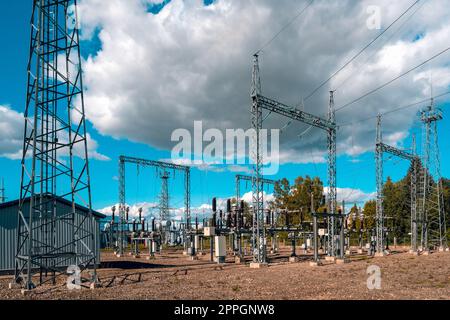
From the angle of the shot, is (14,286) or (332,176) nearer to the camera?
(14,286)

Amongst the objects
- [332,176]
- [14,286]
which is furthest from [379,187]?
[14,286]

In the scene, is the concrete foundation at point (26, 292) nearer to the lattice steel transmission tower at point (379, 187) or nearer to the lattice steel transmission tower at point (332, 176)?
the lattice steel transmission tower at point (332, 176)

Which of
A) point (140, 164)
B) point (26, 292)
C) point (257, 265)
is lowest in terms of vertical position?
point (257, 265)

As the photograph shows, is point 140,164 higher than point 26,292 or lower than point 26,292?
higher

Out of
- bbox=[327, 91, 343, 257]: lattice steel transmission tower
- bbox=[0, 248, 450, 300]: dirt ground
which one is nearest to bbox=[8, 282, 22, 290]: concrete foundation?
bbox=[0, 248, 450, 300]: dirt ground

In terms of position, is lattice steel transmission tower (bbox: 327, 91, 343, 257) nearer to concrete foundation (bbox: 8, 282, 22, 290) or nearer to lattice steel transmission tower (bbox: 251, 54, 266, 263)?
lattice steel transmission tower (bbox: 251, 54, 266, 263)

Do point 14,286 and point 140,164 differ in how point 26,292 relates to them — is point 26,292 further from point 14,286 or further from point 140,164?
point 140,164

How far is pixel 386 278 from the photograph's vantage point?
20.2 m

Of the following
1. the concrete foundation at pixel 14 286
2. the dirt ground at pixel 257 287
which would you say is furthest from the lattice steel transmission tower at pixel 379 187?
the concrete foundation at pixel 14 286
